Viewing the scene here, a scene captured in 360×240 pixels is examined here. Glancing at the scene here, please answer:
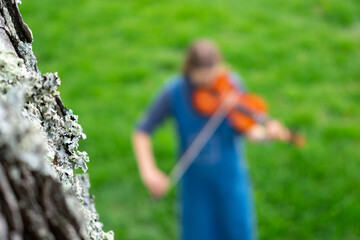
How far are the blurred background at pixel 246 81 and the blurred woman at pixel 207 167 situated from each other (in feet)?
1.04

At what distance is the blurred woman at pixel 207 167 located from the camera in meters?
2.86

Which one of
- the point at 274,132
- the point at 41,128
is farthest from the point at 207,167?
the point at 41,128

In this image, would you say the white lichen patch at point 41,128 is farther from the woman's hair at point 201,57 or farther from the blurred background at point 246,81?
the blurred background at point 246,81

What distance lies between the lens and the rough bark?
0.40 meters

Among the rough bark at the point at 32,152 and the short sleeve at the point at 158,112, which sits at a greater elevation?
the short sleeve at the point at 158,112

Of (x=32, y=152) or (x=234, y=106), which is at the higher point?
(x=234, y=106)

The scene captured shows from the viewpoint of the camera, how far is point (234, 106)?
10.1 feet

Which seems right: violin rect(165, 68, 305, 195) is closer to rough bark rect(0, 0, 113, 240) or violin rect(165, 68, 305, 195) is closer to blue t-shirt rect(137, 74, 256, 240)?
blue t-shirt rect(137, 74, 256, 240)

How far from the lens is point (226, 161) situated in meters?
2.86

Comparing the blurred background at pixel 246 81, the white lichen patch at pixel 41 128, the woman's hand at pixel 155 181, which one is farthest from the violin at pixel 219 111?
the white lichen patch at pixel 41 128

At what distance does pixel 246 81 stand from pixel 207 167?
155 centimetres

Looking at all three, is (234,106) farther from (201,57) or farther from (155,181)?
(155,181)

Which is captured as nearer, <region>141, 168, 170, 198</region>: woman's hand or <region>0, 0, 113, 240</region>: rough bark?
<region>0, 0, 113, 240</region>: rough bark

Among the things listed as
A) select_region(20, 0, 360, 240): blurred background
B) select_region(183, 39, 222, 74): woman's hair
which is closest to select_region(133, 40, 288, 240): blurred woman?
select_region(183, 39, 222, 74): woman's hair
